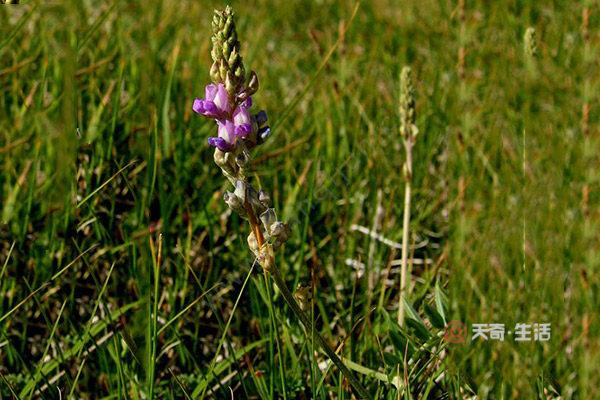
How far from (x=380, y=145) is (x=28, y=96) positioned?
1131 mm

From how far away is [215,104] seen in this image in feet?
4.17

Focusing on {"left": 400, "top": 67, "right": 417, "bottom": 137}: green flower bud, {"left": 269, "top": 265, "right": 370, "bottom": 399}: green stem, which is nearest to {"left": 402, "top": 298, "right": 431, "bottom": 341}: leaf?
{"left": 269, "top": 265, "right": 370, "bottom": 399}: green stem

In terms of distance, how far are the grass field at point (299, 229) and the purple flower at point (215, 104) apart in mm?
87

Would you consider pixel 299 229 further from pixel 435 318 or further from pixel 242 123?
pixel 242 123

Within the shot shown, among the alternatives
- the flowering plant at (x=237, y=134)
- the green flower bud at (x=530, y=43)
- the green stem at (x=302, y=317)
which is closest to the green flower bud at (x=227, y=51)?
the flowering plant at (x=237, y=134)

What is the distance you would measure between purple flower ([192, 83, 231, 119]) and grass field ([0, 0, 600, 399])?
87 millimetres

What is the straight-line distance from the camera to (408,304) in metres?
1.71

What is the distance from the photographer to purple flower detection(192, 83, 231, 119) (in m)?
1.26

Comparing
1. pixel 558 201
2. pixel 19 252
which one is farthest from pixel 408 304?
pixel 19 252

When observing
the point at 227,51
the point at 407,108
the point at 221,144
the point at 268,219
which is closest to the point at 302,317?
the point at 268,219

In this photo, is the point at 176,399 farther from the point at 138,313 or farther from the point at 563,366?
the point at 563,366

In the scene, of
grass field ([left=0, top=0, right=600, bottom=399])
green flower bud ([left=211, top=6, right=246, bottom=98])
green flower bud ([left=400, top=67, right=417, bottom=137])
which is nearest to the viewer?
green flower bud ([left=211, top=6, right=246, bottom=98])

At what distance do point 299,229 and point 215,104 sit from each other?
1074 mm

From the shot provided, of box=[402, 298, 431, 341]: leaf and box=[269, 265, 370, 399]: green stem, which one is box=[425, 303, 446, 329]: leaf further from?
box=[269, 265, 370, 399]: green stem
